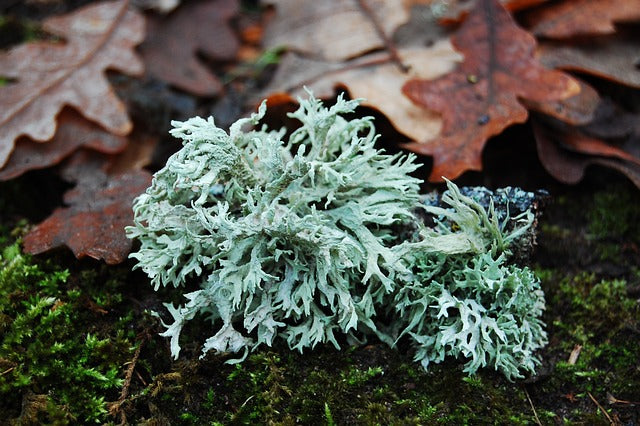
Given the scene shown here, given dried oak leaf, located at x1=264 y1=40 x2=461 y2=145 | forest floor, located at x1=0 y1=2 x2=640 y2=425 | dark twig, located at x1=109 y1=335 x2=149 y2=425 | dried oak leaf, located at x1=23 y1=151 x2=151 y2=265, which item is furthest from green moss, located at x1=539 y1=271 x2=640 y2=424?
dried oak leaf, located at x1=23 y1=151 x2=151 y2=265

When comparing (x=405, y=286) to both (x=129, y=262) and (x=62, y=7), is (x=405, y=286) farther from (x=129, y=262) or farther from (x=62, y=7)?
(x=62, y=7)

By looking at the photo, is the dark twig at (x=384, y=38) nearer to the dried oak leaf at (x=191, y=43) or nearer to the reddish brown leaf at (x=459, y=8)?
the reddish brown leaf at (x=459, y=8)

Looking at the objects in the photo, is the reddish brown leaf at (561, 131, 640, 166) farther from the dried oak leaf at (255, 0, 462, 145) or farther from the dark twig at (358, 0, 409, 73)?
the dark twig at (358, 0, 409, 73)

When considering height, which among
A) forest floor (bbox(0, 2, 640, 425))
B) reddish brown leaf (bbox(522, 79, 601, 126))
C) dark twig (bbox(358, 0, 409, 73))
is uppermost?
dark twig (bbox(358, 0, 409, 73))

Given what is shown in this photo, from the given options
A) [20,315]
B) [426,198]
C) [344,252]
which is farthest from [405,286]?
[20,315]

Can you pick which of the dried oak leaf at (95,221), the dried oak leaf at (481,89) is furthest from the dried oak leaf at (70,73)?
the dried oak leaf at (481,89)

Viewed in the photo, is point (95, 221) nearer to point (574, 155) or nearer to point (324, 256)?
point (324, 256)
